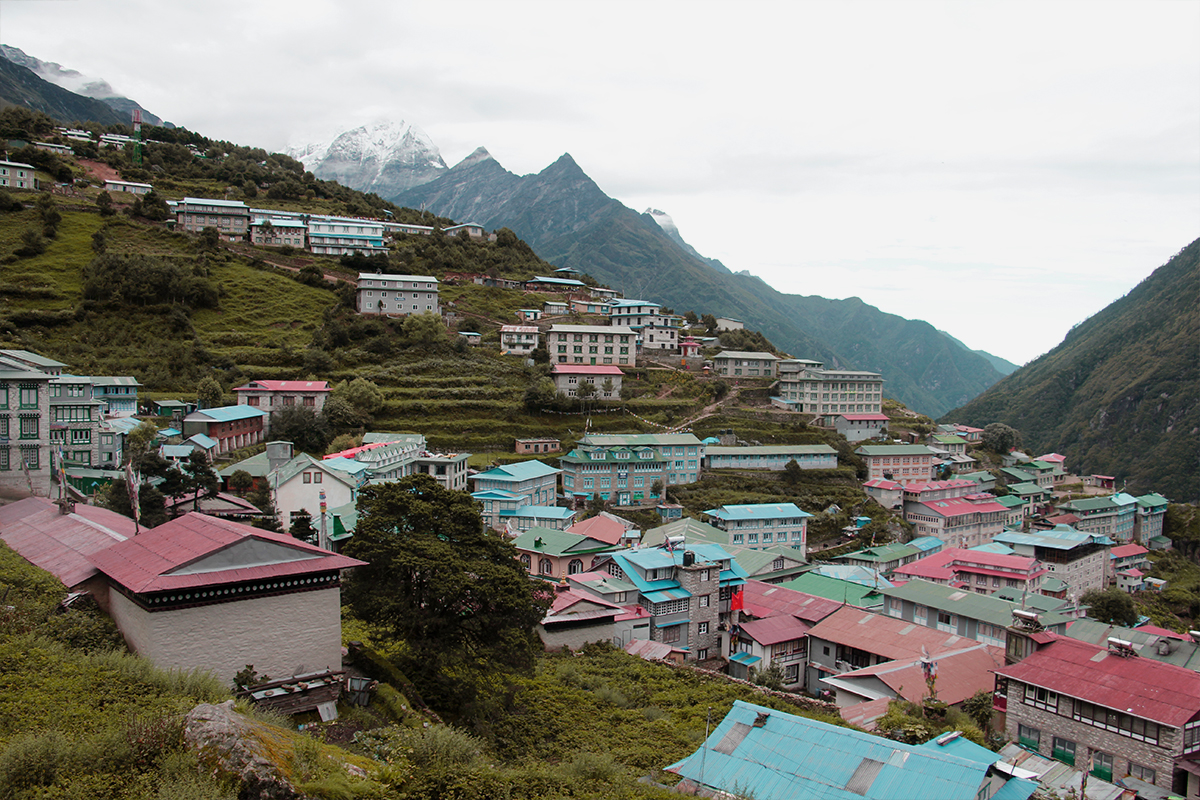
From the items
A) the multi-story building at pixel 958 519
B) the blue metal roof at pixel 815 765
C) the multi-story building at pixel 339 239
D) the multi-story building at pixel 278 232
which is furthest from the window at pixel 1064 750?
the multi-story building at pixel 278 232

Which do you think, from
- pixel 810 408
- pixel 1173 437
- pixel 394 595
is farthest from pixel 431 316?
pixel 1173 437

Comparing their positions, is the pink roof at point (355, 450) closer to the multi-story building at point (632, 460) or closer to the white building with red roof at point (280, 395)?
the white building with red roof at point (280, 395)

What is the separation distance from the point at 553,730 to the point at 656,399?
4663 centimetres

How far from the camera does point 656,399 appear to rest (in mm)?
59156

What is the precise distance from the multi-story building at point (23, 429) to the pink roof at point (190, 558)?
1084cm

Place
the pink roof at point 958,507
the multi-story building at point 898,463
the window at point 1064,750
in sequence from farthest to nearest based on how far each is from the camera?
the multi-story building at point 898,463 < the pink roof at point 958,507 < the window at point 1064,750

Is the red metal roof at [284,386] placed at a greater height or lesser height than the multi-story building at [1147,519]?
greater

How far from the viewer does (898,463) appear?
5688 centimetres

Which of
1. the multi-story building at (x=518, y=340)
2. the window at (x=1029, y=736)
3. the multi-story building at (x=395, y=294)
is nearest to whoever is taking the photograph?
the window at (x=1029, y=736)

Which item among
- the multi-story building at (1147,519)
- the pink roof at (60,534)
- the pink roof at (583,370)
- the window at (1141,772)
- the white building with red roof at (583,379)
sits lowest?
the multi-story building at (1147,519)

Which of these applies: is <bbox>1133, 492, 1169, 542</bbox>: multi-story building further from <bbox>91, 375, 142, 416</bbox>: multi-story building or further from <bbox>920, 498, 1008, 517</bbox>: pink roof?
<bbox>91, 375, 142, 416</bbox>: multi-story building

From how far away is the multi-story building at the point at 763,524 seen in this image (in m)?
42.5

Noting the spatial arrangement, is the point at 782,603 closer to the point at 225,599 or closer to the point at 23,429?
the point at 225,599

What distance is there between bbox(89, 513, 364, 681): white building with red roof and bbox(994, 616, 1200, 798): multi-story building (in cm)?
1649
